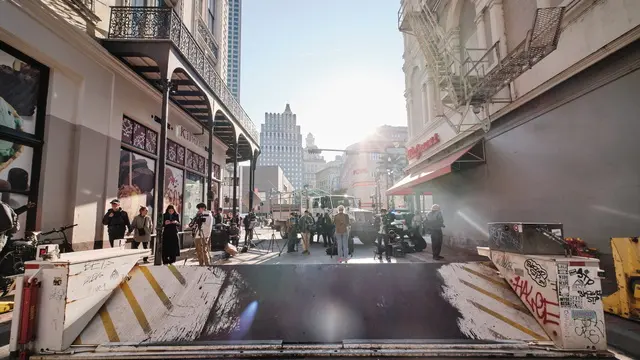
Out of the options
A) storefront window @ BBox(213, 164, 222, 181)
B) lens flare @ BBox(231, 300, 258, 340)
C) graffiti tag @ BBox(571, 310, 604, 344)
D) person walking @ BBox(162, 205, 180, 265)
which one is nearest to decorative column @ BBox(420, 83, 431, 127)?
storefront window @ BBox(213, 164, 222, 181)

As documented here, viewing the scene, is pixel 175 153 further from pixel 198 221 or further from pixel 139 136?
pixel 198 221

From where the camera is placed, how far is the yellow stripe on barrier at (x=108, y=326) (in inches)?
120

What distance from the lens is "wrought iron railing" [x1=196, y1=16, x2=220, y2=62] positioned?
16639 millimetres

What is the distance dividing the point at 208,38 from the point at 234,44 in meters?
125

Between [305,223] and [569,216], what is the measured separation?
885 cm

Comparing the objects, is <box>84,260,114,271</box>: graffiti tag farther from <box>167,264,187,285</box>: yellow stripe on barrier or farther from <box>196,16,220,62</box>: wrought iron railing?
<box>196,16,220,62</box>: wrought iron railing

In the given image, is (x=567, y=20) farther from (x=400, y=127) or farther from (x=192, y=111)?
(x=400, y=127)

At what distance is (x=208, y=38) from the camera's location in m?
18.2

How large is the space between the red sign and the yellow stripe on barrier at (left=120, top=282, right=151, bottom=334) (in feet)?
49.7

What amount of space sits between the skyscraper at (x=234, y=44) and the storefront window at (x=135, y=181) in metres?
115

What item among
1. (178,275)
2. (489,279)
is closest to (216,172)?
(178,275)

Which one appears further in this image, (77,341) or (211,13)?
(211,13)

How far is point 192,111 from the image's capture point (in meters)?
14.7

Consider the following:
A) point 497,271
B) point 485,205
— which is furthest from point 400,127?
point 497,271
